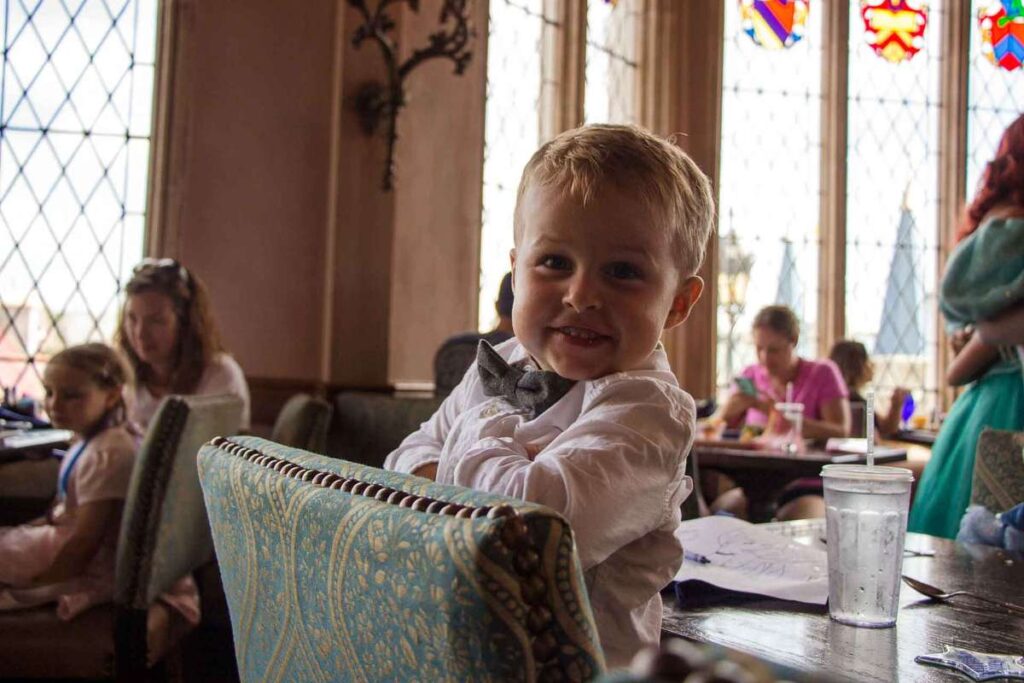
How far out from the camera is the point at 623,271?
3.16ft

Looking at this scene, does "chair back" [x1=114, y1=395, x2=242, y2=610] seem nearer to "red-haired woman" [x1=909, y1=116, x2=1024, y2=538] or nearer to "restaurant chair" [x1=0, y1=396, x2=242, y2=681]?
"restaurant chair" [x1=0, y1=396, x2=242, y2=681]

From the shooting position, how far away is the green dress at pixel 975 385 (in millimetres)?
2162

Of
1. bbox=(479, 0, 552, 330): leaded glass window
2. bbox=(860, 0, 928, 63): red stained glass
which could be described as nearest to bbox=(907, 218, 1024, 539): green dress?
bbox=(479, 0, 552, 330): leaded glass window

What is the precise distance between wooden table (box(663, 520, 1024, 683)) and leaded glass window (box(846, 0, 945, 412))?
19.7 feet

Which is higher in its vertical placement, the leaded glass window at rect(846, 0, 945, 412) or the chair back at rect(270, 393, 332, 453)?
the leaded glass window at rect(846, 0, 945, 412)

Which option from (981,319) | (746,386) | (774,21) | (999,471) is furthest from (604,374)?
(774,21)

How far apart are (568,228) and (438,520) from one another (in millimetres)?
465

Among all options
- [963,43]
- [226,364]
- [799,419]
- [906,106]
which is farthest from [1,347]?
[963,43]

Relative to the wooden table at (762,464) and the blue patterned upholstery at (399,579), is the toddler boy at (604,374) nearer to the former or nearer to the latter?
the blue patterned upholstery at (399,579)

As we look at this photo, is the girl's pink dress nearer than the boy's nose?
No

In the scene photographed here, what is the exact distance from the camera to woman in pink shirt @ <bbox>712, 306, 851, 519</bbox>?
14.4 feet

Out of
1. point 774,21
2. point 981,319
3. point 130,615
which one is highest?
point 774,21

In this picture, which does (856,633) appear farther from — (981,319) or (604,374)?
(981,319)

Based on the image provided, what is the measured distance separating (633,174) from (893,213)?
6736 millimetres
